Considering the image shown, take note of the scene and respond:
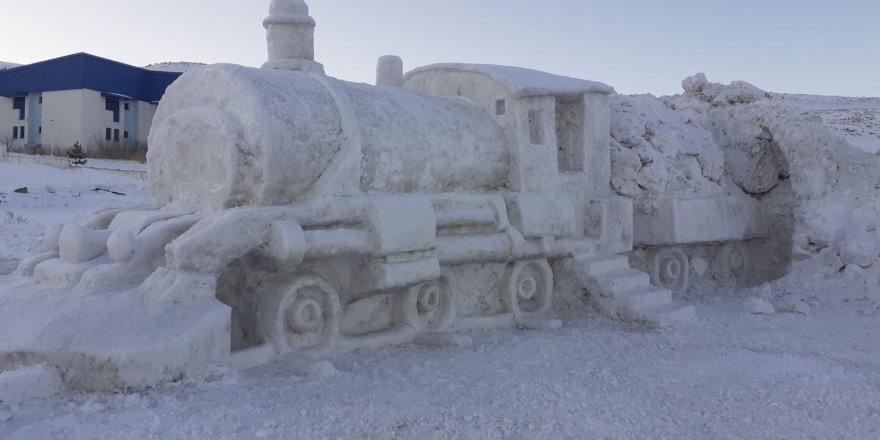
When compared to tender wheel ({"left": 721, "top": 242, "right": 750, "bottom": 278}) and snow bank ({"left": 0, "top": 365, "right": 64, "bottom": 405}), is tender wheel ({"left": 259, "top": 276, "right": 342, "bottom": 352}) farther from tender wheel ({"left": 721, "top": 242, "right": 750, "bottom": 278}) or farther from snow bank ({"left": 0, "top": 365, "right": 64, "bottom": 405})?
tender wheel ({"left": 721, "top": 242, "right": 750, "bottom": 278})

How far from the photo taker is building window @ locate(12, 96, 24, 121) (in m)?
24.6

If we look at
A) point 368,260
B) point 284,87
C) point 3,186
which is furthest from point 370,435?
point 3,186

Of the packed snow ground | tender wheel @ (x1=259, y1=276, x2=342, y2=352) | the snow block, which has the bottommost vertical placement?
the packed snow ground

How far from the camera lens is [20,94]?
956 inches

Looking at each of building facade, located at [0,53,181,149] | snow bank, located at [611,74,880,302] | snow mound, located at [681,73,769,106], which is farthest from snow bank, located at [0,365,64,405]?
building facade, located at [0,53,181,149]

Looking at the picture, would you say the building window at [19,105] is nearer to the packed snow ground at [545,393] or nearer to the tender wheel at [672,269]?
the tender wheel at [672,269]

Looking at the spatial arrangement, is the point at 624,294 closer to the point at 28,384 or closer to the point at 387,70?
the point at 387,70

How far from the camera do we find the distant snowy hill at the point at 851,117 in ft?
37.7

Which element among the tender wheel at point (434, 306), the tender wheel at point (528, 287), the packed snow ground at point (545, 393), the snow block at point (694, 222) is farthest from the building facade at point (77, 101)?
the packed snow ground at point (545, 393)

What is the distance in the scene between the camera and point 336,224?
492 centimetres

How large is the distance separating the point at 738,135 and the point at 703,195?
48.1 inches

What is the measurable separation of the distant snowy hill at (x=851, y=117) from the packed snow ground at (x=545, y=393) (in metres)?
4.04

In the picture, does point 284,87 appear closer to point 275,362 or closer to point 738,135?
point 275,362

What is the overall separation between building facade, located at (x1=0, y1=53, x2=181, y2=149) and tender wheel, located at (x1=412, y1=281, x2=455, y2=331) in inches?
777
